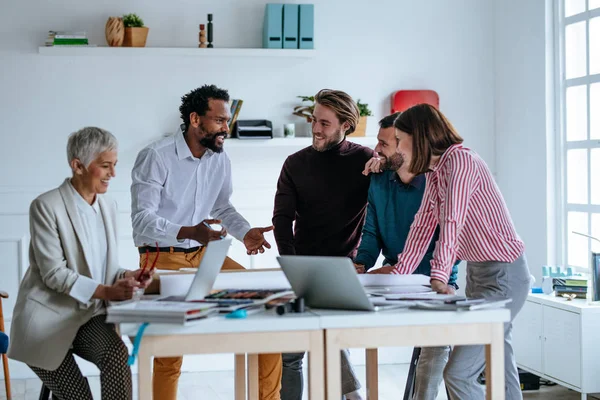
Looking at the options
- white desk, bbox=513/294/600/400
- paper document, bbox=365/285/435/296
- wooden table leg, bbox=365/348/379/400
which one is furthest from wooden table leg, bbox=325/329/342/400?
white desk, bbox=513/294/600/400

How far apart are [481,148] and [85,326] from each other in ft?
12.0

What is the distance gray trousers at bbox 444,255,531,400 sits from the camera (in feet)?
9.21

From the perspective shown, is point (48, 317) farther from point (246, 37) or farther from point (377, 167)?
point (246, 37)

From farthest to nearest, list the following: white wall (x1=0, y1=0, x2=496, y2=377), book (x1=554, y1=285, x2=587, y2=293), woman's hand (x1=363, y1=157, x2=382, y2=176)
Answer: white wall (x1=0, y1=0, x2=496, y2=377), book (x1=554, y1=285, x2=587, y2=293), woman's hand (x1=363, y1=157, x2=382, y2=176)

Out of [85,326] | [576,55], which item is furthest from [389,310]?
[576,55]

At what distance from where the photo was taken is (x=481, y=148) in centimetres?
570

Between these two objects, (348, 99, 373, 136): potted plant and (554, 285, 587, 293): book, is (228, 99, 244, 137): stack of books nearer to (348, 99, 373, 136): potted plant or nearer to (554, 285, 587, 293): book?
(348, 99, 373, 136): potted plant

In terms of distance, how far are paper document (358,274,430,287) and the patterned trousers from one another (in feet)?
2.91

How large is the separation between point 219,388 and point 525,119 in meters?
2.66

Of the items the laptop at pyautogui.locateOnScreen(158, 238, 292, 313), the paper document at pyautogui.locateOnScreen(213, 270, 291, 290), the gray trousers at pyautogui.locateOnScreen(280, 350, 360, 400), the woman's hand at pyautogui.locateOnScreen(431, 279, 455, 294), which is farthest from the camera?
the gray trousers at pyautogui.locateOnScreen(280, 350, 360, 400)

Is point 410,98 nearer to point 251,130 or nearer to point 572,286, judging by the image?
point 251,130

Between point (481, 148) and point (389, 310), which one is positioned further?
point (481, 148)

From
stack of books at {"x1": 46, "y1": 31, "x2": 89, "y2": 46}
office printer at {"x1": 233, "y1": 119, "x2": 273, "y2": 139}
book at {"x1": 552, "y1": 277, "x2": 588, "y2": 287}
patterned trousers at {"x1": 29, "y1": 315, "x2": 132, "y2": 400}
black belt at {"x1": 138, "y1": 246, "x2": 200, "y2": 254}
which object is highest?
stack of books at {"x1": 46, "y1": 31, "x2": 89, "y2": 46}

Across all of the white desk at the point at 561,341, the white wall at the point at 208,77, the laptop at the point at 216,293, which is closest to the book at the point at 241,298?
the laptop at the point at 216,293
